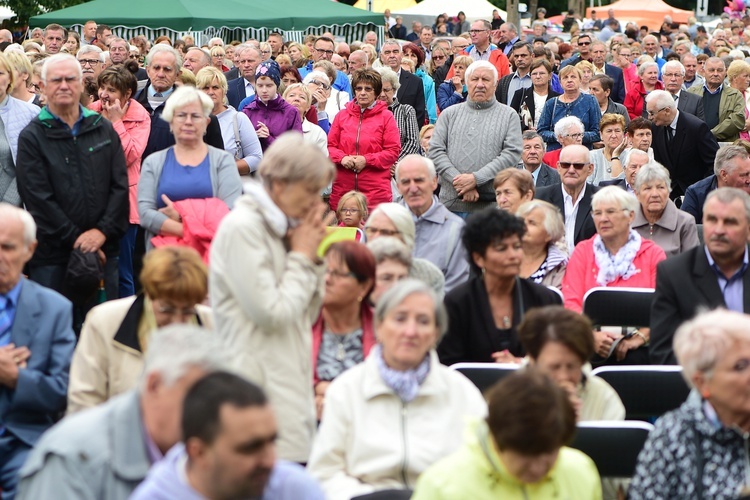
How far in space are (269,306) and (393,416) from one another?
1.97ft

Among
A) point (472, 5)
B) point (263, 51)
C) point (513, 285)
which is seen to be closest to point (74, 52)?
point (263, 51)

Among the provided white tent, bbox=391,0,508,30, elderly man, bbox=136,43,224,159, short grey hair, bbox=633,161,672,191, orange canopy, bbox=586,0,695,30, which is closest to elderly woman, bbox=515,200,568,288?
short grey hair, bbox=633,161,672,191

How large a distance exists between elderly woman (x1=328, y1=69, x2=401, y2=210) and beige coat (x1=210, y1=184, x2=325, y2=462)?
5861 mm

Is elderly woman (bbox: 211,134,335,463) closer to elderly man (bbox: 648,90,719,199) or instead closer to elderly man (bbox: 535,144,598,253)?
elderly man (bbox: 535,144,598,253)

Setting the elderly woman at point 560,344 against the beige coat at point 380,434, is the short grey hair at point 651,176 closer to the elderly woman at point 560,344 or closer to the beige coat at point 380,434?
the elderly woman at point 560,344

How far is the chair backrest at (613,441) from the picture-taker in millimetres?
4520

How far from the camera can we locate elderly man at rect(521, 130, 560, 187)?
10.2 meters

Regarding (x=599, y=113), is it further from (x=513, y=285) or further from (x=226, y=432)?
(x=226, y=432)

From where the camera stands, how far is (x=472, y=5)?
123ft

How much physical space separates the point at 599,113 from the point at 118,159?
6.39 m

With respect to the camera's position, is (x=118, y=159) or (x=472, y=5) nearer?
(x=118, y=159)

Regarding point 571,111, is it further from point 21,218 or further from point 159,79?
point 21,218

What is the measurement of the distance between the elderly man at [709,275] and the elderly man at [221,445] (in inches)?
124

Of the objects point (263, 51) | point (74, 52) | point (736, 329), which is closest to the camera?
point (736, 329)
